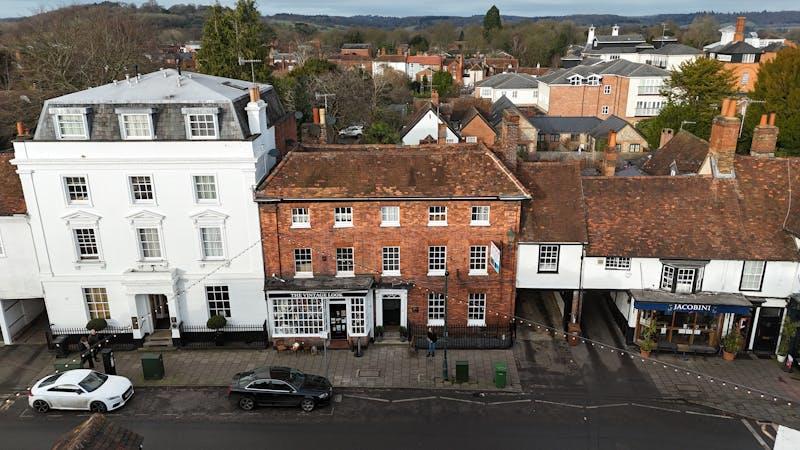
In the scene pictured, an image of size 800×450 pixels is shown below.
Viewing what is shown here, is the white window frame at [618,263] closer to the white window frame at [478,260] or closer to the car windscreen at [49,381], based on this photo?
the white window frame at [478,260]

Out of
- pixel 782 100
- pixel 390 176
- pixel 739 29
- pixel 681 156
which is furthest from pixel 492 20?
pixel 390 176

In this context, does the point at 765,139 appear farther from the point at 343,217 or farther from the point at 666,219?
the point at 343,217

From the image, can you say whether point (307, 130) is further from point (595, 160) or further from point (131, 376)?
point (131, 376)

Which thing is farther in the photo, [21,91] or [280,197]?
[21,91]

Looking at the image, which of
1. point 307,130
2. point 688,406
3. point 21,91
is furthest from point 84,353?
point 21,91

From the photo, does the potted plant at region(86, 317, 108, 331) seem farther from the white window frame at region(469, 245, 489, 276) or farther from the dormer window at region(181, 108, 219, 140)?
the white window frame at region(469, 245, 489, 276)

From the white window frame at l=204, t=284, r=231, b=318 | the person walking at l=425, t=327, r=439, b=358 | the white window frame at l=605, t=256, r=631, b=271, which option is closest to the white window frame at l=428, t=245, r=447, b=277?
the person walking at l=425, t=327, r=439, b=358
